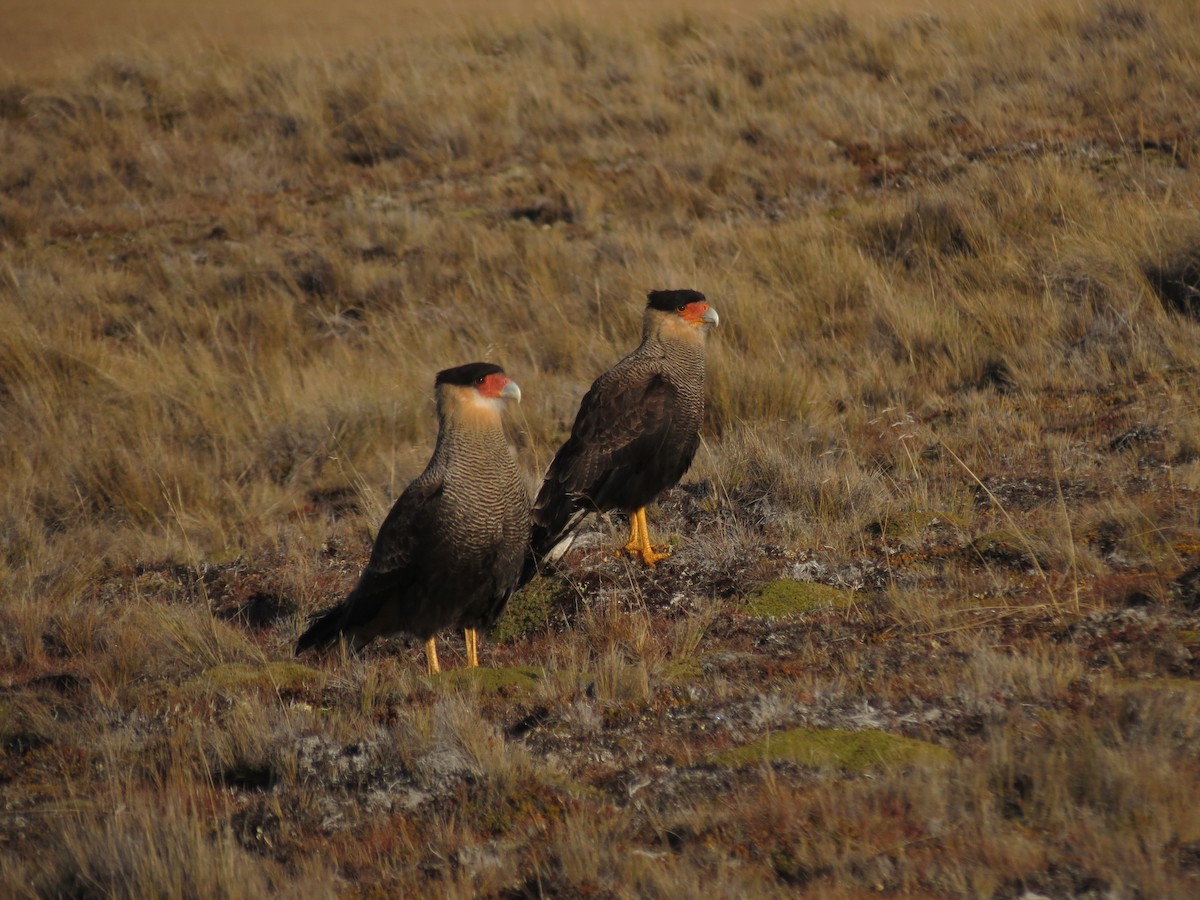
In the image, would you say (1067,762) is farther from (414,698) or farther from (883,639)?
(414,698)

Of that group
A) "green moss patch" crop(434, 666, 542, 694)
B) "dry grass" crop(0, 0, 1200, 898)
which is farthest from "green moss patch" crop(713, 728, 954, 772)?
"green moss patch" crop(434, 666, 542, 694)

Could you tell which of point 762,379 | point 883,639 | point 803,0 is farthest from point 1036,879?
point 803,0

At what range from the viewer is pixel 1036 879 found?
2775mm

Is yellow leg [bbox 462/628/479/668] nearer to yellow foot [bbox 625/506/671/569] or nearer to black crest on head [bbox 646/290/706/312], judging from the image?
yellow foot [bbox 625/506/671/569]

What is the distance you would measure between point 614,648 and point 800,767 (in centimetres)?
113

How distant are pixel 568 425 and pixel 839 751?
499 cm

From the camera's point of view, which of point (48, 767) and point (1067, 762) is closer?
point (1067, 762)

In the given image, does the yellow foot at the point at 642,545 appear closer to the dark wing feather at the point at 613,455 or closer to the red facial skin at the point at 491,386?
the dark wing feather at the point at 613,455

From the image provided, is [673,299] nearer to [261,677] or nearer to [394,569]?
[394,569]

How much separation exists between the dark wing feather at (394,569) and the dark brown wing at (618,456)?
1076 millimetres

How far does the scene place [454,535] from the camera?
497 cm

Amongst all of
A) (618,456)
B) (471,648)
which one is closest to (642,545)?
(618,456)

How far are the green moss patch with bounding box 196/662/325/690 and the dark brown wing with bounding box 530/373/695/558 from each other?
1.51m

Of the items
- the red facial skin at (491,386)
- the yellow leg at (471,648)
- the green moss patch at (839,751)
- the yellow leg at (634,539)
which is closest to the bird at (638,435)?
the yellow leg at (634,539)
